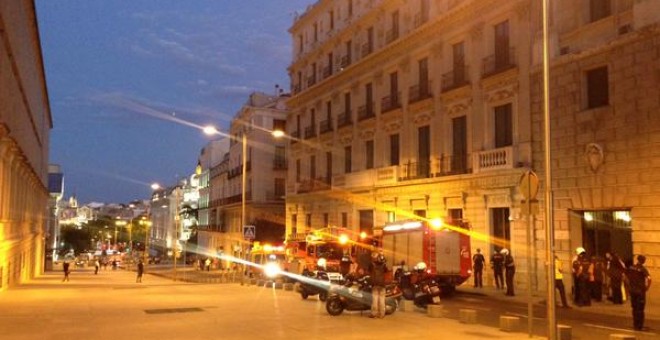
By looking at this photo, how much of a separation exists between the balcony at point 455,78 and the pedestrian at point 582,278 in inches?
499

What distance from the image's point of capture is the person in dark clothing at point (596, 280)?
21461mm

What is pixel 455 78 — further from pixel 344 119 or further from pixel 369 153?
pixel 344 119

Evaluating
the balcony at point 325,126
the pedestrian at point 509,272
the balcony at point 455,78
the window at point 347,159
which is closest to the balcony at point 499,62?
the balcony at point 455,78

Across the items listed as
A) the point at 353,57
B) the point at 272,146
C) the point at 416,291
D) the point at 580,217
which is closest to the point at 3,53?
the point at 416,291

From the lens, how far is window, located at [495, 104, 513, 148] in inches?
1153

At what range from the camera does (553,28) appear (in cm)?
2648

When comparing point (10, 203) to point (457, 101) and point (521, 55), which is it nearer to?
point (457, 101)

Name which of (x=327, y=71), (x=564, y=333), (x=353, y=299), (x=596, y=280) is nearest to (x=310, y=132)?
(x=327, y=71)

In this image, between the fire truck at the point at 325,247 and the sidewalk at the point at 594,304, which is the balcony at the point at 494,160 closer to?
the sidewalk at the point at 594,304

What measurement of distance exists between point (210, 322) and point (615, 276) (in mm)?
12755

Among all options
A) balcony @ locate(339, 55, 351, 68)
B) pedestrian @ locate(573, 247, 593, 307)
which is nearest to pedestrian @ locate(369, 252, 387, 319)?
pedestrian @ locate(573, 247, 593, 307)

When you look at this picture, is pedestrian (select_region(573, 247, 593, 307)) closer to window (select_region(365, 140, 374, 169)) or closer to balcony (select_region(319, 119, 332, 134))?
window (select_region(365, 140, 374, 169))

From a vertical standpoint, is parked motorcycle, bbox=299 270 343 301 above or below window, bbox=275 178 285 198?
below

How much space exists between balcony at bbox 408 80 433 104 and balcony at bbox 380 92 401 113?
1375mm
